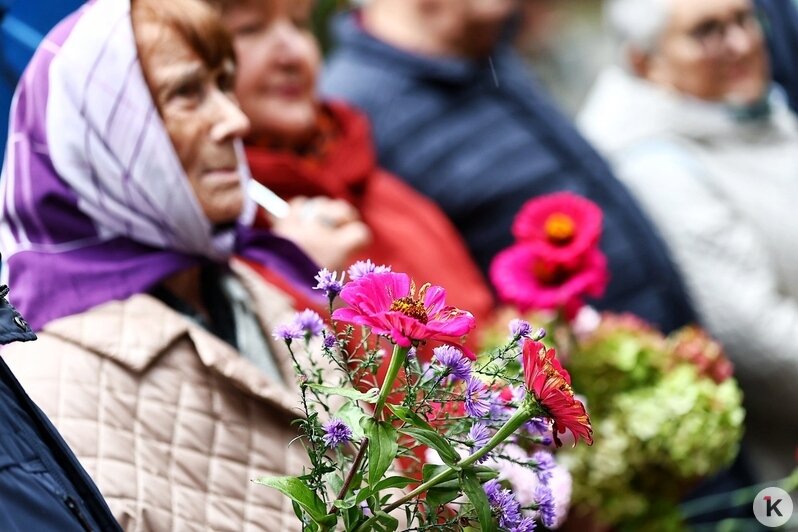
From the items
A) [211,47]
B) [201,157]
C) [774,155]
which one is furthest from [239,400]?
[774,155]

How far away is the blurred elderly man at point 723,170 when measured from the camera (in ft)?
10.8

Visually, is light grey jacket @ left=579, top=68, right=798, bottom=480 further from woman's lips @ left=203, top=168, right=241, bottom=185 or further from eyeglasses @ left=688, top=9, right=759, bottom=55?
woman's lips @ left=203, top=168, right=241, bottom=185

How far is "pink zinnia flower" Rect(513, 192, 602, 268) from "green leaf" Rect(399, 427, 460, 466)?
1152 millimetres

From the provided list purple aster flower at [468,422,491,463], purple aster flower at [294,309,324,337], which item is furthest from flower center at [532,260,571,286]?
purple aster flower at [468,422,491,463]

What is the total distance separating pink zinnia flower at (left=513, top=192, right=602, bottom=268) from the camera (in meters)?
2.50

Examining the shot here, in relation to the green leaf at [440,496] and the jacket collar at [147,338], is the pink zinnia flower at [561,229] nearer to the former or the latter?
the jacket collar at [147,338]

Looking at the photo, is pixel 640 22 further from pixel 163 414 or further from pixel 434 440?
pixel 434 440

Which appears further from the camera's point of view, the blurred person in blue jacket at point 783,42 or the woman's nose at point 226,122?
the blurred person in blue jacket at point 783,42

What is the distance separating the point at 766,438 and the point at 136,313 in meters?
Result: 1.88

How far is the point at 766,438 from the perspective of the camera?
340 centimetres

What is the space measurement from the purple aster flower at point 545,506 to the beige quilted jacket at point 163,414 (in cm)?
49

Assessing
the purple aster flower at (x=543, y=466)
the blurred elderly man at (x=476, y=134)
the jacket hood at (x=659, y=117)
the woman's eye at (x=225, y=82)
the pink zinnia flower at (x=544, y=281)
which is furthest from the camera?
the jacket hood at (x=659, y=117)

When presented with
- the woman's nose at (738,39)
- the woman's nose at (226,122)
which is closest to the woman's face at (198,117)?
the woman's nose at (226,122)

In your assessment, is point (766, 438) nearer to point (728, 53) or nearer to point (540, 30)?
point (728, 53)
